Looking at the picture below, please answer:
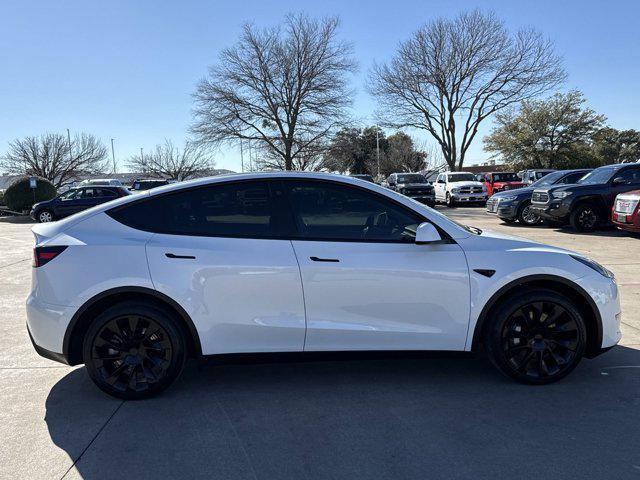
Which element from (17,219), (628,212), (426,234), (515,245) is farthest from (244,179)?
(17,219)

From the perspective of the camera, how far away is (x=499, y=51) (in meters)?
34.5

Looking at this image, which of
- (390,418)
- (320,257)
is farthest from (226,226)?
(390,418)

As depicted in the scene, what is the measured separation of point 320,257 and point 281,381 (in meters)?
1.16

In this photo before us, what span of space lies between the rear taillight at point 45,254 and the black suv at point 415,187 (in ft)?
74.4

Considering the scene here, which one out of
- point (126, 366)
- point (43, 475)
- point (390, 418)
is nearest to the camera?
point (43, 475)

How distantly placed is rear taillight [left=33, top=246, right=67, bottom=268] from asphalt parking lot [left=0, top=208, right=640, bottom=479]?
1.06 metres

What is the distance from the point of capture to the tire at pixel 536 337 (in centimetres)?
373

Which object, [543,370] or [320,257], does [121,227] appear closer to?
[320,257]

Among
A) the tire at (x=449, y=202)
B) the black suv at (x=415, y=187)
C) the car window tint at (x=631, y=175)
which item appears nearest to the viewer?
the car window tint at (x=631, y=175)

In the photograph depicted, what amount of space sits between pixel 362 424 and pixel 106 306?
2002mm

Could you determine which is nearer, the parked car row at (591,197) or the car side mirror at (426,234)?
the car side mirror at (426,234)

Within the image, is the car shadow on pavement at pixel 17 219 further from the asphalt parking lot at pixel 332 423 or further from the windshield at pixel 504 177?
the windshield at pixel 504 177

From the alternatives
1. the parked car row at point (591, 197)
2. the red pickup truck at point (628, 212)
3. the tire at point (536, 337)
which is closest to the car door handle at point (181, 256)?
the tire at point (536, 337)

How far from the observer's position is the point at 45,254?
3621 mm
